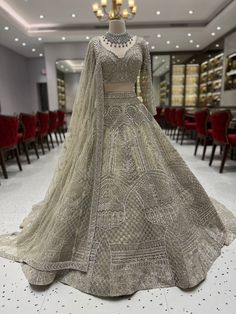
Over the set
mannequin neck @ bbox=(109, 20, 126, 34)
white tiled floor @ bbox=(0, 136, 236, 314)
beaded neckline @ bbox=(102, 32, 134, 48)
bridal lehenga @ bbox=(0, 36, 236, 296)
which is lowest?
white tiled floor @ bbox=(0, 136, 236, 314)

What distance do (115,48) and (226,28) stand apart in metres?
7.04

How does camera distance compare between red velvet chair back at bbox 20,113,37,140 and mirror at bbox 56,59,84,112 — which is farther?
mirror at bbox 56,59,84,112

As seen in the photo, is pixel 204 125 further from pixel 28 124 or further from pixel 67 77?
pixel 67 77

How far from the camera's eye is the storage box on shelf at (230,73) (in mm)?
7445

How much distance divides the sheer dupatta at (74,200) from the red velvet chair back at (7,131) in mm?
1927

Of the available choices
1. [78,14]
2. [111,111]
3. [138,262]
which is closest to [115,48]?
[111,111]

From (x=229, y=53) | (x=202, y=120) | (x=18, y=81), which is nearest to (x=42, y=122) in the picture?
(x=202, y=120)

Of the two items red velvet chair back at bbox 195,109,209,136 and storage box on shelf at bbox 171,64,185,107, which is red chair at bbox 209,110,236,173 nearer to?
red velvet chair back at bbox 195,109,209,136

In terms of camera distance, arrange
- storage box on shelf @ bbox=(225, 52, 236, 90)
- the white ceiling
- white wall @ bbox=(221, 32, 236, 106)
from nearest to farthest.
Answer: the white ceiling
white wall @ bbox=(221, 32, 236, 106)
storage box on shelf @ bbox=(225, 52, 236, 90)

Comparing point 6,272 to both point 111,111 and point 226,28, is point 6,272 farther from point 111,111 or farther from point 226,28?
point 226,28

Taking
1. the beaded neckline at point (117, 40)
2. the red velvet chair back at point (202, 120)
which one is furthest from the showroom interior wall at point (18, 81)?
the beaded neckline at point (117, 40)

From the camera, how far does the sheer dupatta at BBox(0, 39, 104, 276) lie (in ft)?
4.71

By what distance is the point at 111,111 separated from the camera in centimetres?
159

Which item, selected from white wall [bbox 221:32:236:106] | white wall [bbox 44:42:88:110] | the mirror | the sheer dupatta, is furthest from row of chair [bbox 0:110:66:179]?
white wall [bbox 221:32:236:106]
